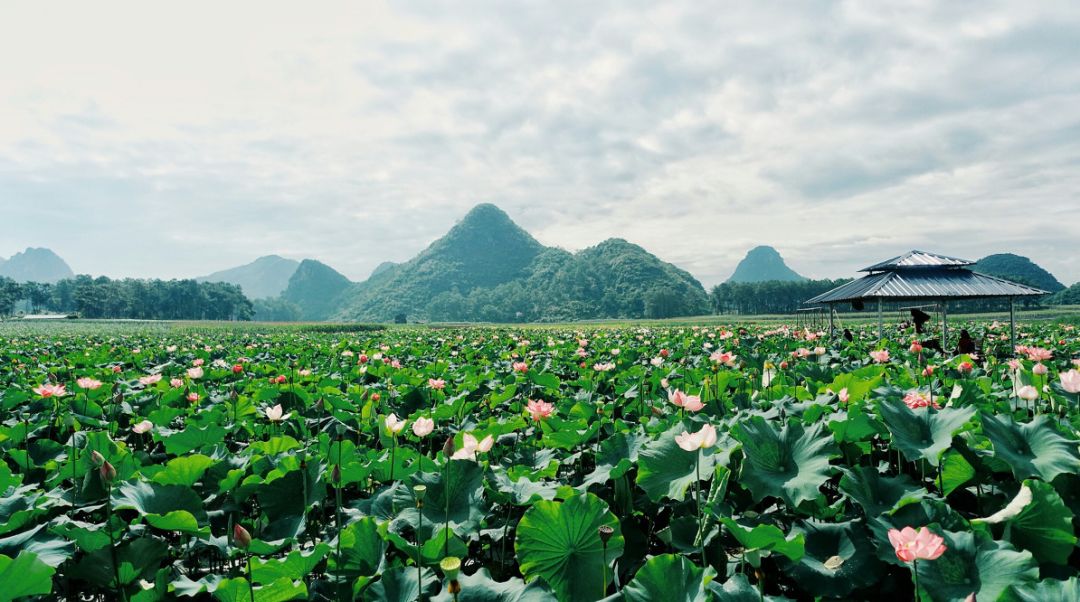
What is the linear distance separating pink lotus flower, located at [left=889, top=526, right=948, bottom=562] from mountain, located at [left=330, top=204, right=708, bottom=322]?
4024 inches

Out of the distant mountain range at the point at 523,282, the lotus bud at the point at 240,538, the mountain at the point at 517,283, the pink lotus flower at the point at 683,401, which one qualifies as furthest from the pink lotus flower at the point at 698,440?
the mountain at the point at 517,283

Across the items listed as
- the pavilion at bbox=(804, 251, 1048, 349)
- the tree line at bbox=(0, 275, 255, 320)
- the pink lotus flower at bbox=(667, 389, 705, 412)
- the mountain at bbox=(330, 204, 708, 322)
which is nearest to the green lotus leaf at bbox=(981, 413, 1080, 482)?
the pink lotus flower at bbox=(667, 389, 705, 412)

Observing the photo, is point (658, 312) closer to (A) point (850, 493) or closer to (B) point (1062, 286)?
(B) point (1062, 286)

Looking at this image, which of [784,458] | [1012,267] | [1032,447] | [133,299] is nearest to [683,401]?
[784,458]

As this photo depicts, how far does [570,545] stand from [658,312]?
335ft

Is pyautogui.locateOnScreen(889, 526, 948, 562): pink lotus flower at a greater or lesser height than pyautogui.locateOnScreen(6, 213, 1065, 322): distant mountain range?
lesser

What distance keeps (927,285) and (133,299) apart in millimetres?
112563

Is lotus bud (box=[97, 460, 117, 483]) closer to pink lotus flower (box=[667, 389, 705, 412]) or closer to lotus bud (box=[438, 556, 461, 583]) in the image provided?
lotus bud (box=[438, 556, 461, 583])

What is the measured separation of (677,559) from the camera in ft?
4.49

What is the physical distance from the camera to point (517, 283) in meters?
145

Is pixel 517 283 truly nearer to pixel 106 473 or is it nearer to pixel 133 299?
pixel 133 299

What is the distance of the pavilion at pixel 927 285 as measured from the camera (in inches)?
479

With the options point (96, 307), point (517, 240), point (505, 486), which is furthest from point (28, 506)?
point (517, 240)

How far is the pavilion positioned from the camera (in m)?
12.2
